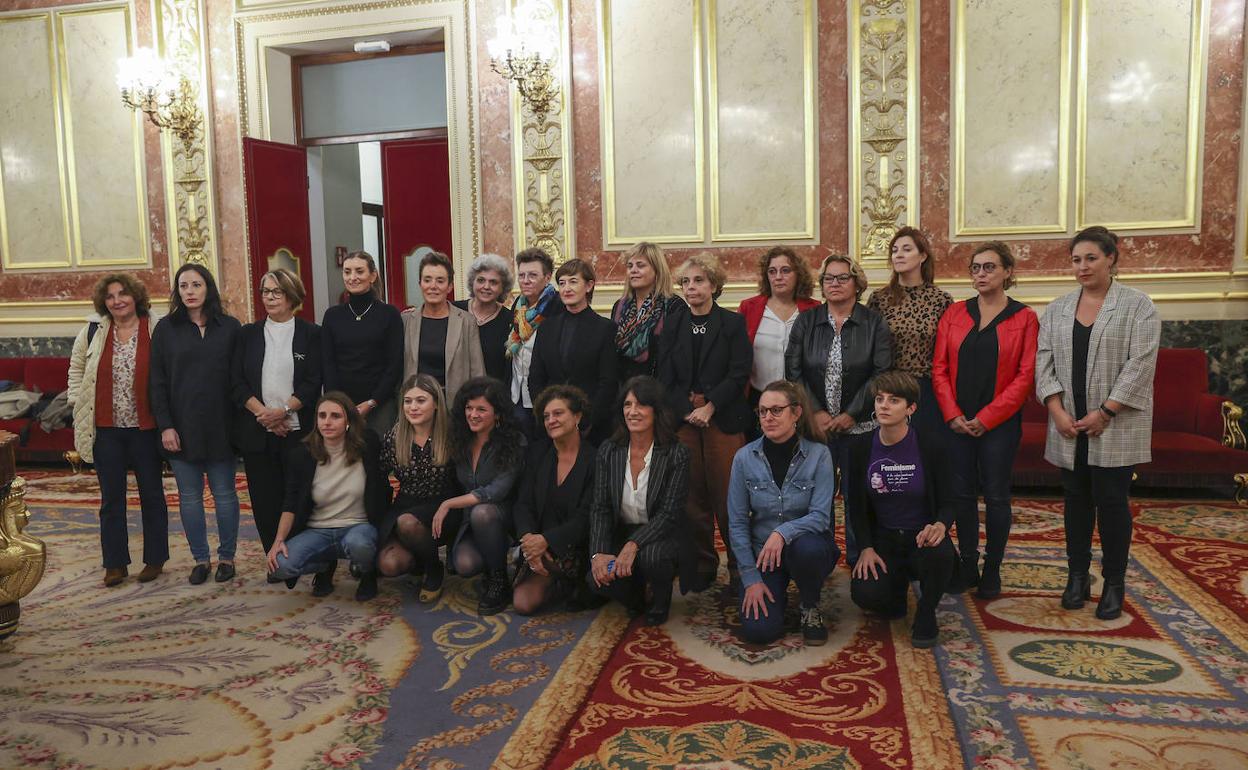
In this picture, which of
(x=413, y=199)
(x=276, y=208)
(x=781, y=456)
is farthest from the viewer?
(x=413, y=199)

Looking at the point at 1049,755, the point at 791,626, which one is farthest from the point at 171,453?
the point at 1049,755

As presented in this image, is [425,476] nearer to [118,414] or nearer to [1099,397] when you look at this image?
[118,414]

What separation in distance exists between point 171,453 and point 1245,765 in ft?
12.9

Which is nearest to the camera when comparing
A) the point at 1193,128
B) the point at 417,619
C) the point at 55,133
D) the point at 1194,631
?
the point at 1194,631

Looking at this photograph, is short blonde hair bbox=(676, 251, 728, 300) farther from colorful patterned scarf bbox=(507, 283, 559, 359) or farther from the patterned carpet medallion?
the patterned carpet medallion

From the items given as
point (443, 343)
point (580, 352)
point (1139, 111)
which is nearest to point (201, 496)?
point (443, 343)

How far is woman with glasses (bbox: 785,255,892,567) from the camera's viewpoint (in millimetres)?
3682

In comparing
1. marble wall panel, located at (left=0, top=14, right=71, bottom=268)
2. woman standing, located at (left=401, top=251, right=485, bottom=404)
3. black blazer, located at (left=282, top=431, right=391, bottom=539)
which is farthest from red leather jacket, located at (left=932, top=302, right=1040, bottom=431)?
marble wall panel, located at (left=0, top=14, right=71, bottom=268)

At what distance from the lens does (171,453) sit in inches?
158

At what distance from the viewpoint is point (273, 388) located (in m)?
4.07

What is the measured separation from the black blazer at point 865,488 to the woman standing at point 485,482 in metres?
1.32

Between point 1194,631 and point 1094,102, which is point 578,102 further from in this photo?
point 1194,631

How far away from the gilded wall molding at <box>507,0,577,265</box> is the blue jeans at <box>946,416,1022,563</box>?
369 centimetres

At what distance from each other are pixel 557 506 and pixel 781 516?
88 cm
